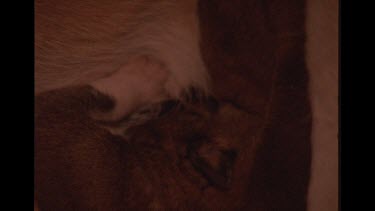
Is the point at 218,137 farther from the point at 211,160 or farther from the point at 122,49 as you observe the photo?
the point at 122,49

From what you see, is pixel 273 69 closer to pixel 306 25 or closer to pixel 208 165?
pixel 306 25

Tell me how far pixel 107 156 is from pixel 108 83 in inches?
4.9

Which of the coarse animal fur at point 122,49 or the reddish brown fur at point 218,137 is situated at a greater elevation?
the coarse animal fur at point 122,49

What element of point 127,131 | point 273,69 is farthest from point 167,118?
point 273,69

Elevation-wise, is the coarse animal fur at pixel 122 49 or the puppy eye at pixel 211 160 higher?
the coarse animal fur at pixel 122 49

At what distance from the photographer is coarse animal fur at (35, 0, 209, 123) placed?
1.45ft

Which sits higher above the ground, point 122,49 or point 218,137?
point 122,49

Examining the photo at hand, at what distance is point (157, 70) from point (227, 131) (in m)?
0.16

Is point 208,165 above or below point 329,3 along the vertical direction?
below

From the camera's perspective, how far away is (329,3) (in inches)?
18.5

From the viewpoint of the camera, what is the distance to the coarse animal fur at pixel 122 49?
44 cm

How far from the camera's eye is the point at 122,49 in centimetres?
45

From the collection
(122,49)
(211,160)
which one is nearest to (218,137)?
(211,160)
